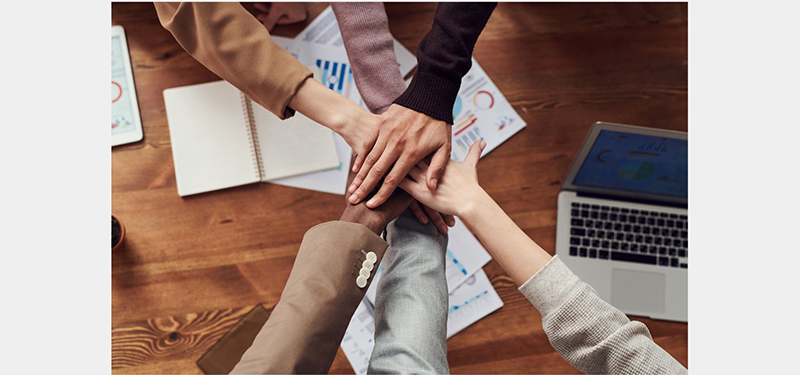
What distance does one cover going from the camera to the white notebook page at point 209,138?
1.09 m

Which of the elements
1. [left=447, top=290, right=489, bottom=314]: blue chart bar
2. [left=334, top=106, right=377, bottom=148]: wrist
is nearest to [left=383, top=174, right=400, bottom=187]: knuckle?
[left=334, top=106, right=377, bottom=148]: wrist

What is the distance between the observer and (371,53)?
1.01m

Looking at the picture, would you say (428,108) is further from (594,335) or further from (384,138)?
(594,335)

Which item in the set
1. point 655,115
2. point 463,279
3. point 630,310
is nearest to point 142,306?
point 463,279

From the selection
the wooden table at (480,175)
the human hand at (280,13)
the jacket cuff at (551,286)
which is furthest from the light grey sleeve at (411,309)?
the human hand at (280,13)

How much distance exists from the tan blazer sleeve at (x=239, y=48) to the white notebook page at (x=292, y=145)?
183 mm

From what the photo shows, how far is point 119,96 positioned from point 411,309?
2.66 feet

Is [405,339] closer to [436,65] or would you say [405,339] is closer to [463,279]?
[463,279]

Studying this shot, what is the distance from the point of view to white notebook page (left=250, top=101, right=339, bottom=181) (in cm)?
111

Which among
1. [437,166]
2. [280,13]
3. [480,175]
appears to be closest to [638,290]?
[480,175]

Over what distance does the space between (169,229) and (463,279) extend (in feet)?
2.09

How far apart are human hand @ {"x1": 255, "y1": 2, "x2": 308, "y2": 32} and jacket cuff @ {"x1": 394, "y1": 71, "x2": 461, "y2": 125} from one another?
1.22ft

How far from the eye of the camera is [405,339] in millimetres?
769

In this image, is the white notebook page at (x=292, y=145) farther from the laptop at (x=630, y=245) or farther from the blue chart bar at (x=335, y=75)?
the laptop at (x=630, y=245)
